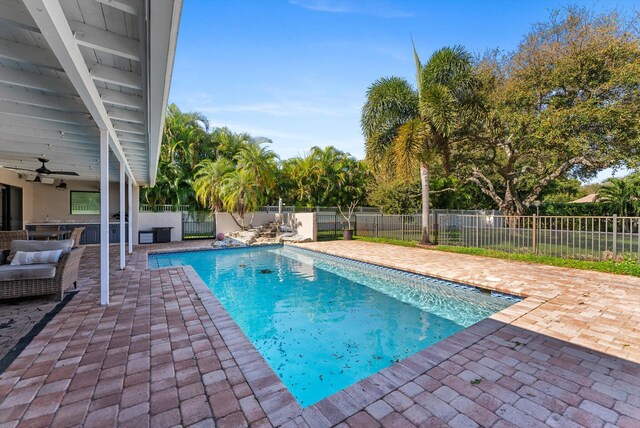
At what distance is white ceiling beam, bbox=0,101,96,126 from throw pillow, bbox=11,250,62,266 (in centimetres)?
210

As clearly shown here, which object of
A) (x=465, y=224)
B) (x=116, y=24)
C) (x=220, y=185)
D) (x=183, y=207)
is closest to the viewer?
(x=116, y=24)

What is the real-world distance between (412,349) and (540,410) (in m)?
1.97

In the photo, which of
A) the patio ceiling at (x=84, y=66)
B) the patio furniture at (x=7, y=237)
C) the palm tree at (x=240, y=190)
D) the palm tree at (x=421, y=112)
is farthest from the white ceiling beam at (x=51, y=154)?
the palm tree at (x=421, y=112)

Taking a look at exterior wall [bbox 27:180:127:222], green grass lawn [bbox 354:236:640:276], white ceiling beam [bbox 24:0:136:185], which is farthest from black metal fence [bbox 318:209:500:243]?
white ceiling beam [bbox 24:0:136:185]

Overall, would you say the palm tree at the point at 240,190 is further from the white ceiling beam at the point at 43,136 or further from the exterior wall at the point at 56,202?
the white ceiling beam at the point at 43,136

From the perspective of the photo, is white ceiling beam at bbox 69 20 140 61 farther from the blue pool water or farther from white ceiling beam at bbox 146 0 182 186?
the blue pool water

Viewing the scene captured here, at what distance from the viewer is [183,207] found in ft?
52.6

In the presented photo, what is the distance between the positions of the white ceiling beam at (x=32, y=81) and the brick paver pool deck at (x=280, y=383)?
9.15ft

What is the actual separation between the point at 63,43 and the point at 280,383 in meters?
3.29

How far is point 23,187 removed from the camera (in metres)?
10.2

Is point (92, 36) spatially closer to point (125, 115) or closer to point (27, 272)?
point (125, 115)

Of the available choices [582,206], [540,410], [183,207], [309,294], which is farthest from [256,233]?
[582,206]

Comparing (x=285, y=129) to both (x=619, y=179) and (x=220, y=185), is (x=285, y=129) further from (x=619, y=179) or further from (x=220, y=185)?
(x=619, y=179)

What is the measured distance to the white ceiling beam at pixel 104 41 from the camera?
97.4 inches
